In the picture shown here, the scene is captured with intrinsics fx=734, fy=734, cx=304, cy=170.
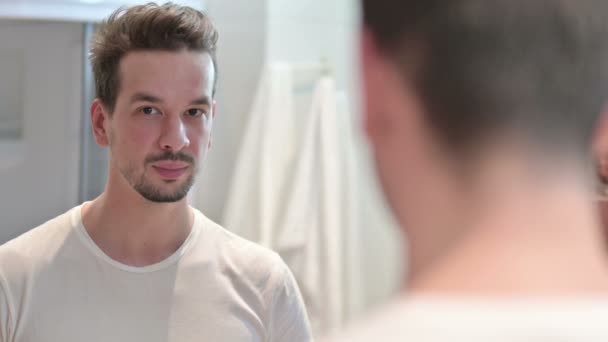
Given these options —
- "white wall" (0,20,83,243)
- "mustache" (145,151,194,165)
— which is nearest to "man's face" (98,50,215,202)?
"mustache" (145,151,194,165)

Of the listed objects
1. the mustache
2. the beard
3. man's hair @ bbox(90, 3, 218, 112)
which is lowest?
the beard

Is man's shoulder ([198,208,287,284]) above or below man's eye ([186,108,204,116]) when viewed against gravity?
below

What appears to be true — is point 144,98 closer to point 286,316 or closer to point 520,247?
point 286,316

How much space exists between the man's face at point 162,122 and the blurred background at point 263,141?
19.2 inches

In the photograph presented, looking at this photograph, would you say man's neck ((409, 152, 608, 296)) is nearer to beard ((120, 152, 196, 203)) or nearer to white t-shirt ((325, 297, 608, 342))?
white t-shirt ((325, 297, 608, 342))

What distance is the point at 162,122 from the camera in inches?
39.0

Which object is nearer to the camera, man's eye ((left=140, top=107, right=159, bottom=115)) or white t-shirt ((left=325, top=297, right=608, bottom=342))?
white t-shirt ((left=325, top=297, right=608, bottom=342))

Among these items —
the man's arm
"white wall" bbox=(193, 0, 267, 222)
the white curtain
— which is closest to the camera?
the man's arm

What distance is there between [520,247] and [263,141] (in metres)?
1.25

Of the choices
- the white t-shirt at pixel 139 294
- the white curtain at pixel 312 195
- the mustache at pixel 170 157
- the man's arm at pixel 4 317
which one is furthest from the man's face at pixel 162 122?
the white curtain at pixel 312 195

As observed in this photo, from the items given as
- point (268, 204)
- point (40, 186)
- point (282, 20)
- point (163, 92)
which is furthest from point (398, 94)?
point (40, 186)

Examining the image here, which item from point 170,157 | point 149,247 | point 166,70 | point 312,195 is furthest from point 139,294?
point 312,195

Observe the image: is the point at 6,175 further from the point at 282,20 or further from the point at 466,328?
the point at 466,328

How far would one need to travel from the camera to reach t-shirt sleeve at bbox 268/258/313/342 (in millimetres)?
1019
